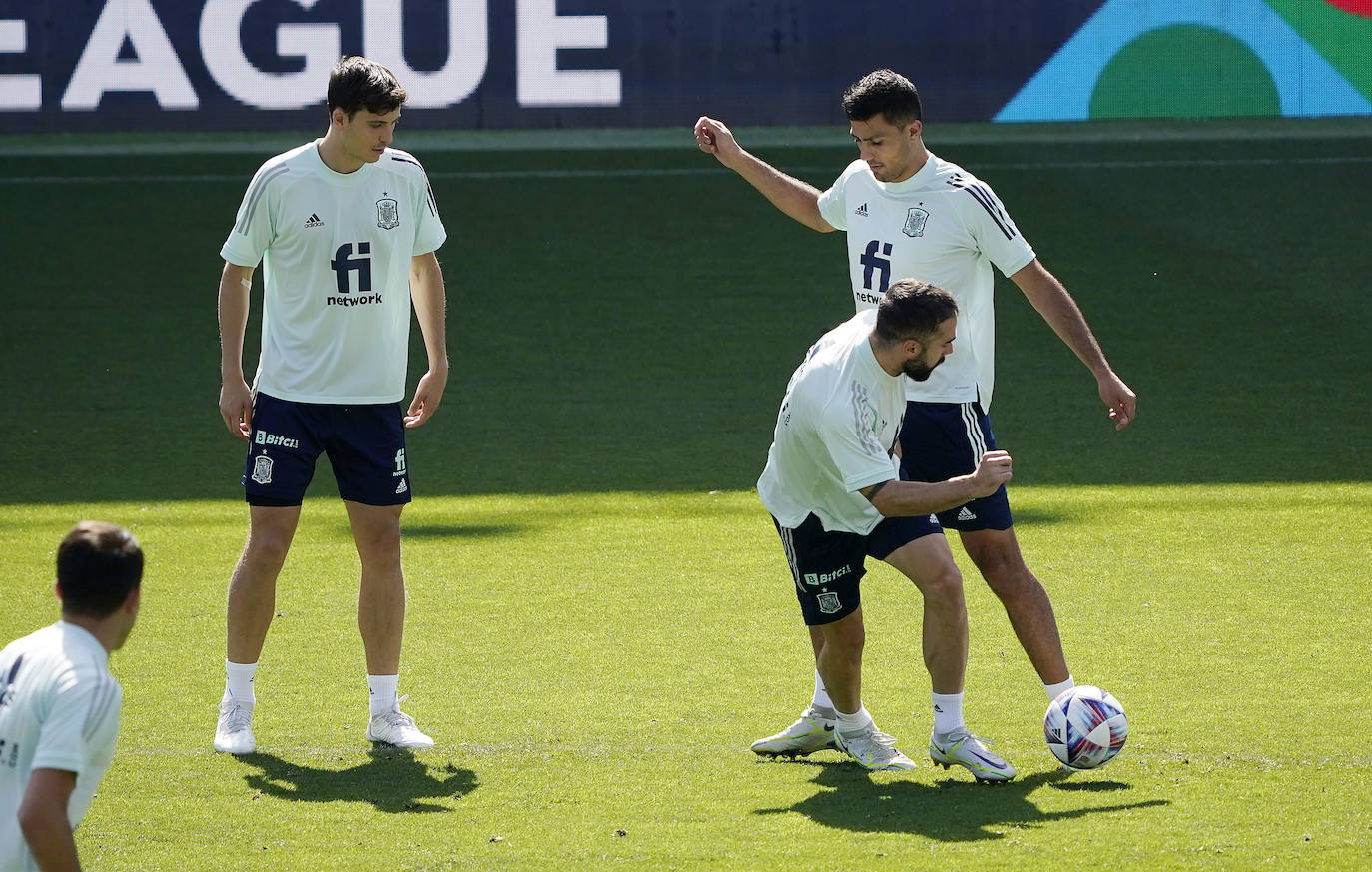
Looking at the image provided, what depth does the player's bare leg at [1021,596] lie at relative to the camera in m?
5.33

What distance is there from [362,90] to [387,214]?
0.42m

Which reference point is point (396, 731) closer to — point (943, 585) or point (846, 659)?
point (846, 659)

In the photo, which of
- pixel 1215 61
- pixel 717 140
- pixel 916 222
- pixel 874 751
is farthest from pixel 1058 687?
pixel 1215 61

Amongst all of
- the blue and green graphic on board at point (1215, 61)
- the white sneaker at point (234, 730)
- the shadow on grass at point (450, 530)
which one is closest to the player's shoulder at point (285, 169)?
the white sneaker at point (234, 730)

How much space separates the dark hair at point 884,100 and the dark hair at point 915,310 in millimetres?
798

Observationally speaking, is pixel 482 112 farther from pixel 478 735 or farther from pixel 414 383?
pixel 478 735

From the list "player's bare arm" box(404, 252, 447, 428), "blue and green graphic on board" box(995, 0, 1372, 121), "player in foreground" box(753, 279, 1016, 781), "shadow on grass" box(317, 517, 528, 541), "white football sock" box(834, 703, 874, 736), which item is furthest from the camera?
"blue and green graphic on board" box(995, 0, 1372, 121)

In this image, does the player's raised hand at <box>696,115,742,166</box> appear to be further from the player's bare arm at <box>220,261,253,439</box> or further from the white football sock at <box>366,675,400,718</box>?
the white football sock at <box>366,675,400,718</box>

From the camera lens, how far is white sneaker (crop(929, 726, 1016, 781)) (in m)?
5.00

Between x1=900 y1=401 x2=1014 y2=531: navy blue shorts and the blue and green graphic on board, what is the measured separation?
1098 centimetres

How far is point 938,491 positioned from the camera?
4.71 meters

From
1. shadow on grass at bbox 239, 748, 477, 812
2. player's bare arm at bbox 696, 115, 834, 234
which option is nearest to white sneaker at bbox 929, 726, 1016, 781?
shadow on grass at bbox 239, 748, 477, 812

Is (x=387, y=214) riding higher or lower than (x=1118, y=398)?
higher

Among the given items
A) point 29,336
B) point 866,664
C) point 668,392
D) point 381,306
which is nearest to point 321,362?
point 381,306
